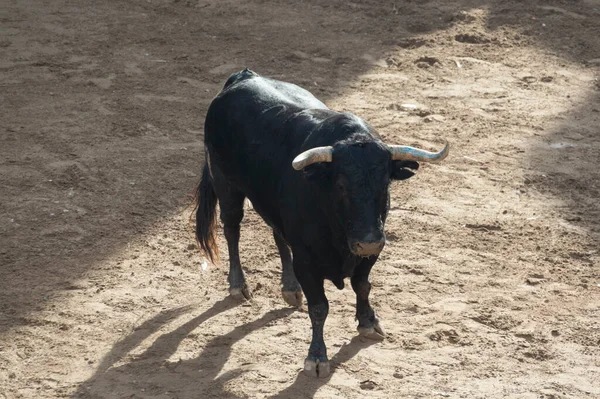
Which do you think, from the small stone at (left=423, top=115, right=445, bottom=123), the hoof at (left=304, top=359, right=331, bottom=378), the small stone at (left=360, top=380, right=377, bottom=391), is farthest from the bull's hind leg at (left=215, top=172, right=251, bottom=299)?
the small stone at (left=423, top=115, right=445, bottom=123)

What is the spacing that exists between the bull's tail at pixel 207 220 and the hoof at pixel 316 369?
157 centimetres

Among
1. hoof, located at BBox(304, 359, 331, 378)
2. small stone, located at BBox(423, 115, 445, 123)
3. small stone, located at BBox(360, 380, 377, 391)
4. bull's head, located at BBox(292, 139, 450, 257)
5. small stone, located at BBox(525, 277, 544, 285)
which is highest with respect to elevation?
bull's head, located at BBox(292, 139, 450, 257)

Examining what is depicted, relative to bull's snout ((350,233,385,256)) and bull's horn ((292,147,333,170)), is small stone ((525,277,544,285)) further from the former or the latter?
bull's horn ((292,147,333,170))

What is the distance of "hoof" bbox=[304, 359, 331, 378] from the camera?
5.98 m

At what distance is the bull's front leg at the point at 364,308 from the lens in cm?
616

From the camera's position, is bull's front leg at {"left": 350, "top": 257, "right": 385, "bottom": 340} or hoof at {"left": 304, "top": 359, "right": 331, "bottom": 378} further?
bull's front leg at {"left": 350, "top": 257, "right": 385, "bottom": 340}

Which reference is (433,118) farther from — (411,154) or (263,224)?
(411,154)

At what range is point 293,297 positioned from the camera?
6816mm

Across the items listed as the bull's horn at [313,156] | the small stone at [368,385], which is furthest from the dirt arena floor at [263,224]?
the bull's horn at [313,156]

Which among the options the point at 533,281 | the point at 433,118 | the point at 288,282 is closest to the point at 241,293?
the point at 288,282

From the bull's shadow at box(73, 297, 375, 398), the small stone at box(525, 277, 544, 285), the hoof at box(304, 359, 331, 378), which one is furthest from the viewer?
the small stone at box(525, 277, 544, 285)

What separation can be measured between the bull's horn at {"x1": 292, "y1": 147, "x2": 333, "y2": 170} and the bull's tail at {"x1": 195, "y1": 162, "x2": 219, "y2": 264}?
6.18 feet

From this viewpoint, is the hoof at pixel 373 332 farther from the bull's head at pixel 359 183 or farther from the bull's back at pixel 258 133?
the bull's head at pixel 359 183

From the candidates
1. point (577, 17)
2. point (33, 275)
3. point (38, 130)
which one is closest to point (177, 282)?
point (33, 275)
